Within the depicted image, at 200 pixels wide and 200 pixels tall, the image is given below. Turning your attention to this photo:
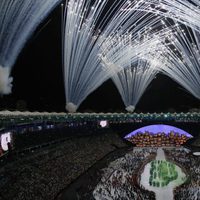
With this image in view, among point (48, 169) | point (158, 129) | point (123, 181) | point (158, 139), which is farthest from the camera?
point (158, 129)

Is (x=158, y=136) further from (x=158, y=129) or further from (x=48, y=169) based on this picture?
(x=48, y=169)

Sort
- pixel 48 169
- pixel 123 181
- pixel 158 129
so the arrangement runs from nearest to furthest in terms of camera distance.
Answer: pixel 48 169
pixel 123 181
pixel 158 129

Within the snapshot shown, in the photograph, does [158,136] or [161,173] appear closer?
[161,173]

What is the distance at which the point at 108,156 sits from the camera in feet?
114

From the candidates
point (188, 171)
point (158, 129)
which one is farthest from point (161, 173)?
point (158, 129)

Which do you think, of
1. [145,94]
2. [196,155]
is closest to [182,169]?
[196,155]

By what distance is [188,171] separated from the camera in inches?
1071

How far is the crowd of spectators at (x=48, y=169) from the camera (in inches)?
773

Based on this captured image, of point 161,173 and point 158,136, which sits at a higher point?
point 158,136

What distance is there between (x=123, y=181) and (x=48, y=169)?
Answer: 564cm

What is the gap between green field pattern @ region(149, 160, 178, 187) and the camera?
24452 millimetres

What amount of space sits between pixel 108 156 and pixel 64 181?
1112 cm

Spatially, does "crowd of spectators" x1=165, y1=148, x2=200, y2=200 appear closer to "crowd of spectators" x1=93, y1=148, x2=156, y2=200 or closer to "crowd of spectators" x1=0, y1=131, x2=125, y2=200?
"crowd of spectators" x1=93, y1=148, x2=156, y2=200

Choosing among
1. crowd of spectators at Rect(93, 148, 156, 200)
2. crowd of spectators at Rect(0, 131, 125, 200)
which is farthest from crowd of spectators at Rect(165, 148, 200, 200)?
crowd of spectators at Rect(0, 131, 125, 200)
